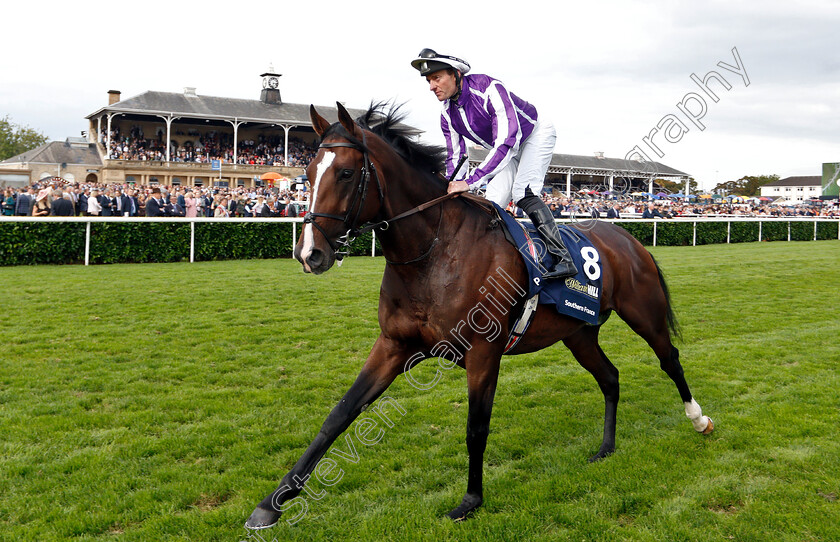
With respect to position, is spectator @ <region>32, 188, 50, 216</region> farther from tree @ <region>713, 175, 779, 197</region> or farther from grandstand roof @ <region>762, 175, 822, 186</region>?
grandstand roof @ <region>762, 175, 822, 186</region>

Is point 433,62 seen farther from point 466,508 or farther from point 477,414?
point 466,508

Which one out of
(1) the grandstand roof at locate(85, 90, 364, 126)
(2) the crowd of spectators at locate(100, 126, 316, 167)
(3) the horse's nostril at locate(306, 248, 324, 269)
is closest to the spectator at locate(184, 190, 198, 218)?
(3) the horse's nostril at locate(306, 248, 324, 269)

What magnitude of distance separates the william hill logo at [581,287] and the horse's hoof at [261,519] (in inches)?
80.6

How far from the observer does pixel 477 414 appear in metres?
3.17

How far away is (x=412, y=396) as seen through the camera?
4941 millimetres

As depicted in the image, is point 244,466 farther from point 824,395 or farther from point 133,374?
point 824,395

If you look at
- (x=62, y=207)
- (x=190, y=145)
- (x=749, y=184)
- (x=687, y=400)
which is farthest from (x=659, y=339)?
(x=749, y=184)

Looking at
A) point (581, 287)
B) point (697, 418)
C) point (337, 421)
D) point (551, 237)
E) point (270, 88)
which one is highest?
point (270, 88)

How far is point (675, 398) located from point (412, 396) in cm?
206

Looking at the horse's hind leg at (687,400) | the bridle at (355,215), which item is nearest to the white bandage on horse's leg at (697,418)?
the horse's hind leg at (687,400)

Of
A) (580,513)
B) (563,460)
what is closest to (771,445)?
(563,460)

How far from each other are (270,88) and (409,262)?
46185 millimetres

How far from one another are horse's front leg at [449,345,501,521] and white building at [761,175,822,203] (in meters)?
103

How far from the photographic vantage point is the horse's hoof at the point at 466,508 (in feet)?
10.1
